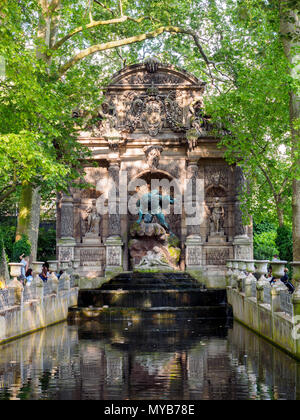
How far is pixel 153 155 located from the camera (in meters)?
25.5

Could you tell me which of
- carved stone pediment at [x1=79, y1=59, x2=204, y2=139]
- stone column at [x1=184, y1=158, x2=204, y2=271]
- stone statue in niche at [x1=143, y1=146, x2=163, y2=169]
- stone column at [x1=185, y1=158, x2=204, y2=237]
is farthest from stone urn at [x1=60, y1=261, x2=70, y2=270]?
carved stone pediment at [x1=79, y1=59, x2=204, y2=139]

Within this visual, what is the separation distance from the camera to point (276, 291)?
12.7 meters

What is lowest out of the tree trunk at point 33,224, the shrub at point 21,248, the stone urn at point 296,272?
the stone urn at point 296,272

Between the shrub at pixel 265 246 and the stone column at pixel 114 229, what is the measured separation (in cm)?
1726

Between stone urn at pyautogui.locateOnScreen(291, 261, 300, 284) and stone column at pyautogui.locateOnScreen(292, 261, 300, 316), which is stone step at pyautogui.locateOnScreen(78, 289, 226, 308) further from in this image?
stone urn at pyautogui.locateOnScreen(291, 261, 300, 284)

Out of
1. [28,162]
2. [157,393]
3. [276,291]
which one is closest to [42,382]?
[157,393]

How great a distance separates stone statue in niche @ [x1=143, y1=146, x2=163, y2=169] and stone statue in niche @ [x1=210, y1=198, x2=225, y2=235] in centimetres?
321

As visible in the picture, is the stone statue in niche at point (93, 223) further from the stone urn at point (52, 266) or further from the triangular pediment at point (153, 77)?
the triangular pediment at point (153, 77)

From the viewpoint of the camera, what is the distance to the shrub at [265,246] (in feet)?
135

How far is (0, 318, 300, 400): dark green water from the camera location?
8070 millimetres

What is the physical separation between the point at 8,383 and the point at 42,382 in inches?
19.0

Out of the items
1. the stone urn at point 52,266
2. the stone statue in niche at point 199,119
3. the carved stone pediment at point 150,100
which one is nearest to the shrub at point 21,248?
the stone urn at point 52,266

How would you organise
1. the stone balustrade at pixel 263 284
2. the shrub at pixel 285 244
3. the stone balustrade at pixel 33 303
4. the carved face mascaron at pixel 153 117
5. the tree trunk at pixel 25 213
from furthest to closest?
the carved face mascaron at pixel 153 117 < the shrub at pixel 285 244 < the tree trunk at pixel 25 213 < the stone balustrade at pixel 33 303 < the stone balustrade at pixel 263 284

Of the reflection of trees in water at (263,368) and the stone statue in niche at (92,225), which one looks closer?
the reflection of trees in water at (263,368)
